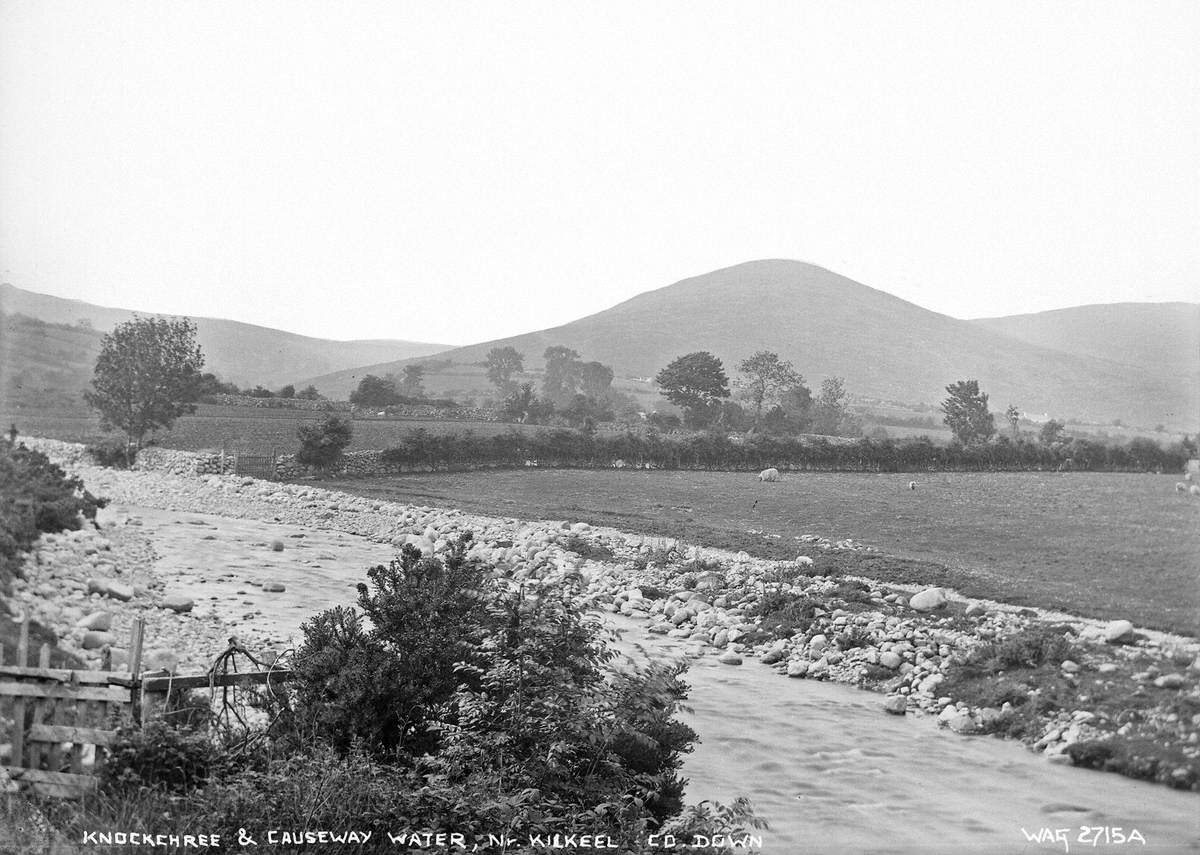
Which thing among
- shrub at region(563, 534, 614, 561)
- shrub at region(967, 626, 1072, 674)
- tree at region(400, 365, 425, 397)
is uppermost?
tree at region(400, 365, 425, 397)

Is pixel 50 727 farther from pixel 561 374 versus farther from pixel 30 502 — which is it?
pixel 561 374

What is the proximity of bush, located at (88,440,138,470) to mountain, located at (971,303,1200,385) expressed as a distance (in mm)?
6355

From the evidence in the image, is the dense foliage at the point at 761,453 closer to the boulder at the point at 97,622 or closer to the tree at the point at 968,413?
the tree at the point at 968,413

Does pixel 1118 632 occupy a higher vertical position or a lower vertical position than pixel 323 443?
lower

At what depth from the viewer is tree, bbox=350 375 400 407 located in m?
7.48

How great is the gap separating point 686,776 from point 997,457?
9.76 feet

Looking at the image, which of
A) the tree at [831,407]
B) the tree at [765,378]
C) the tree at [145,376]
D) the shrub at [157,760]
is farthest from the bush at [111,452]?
the tree at [831,407]

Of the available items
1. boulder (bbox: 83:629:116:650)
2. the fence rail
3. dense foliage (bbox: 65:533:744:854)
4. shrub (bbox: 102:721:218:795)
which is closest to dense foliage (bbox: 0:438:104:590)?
boulder (bbox: 83:629:116:650)

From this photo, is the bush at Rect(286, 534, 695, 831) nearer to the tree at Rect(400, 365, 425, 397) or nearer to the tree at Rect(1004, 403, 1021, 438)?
the tree at Rect(400, 365, 425, 397)

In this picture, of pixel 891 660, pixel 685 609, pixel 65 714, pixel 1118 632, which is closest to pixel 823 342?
pixel 891 660

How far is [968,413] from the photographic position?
22.0 ft

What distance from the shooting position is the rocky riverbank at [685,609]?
508 centimetres

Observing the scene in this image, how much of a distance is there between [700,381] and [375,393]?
260cm

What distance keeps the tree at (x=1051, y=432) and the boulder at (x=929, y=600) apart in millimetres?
1229
